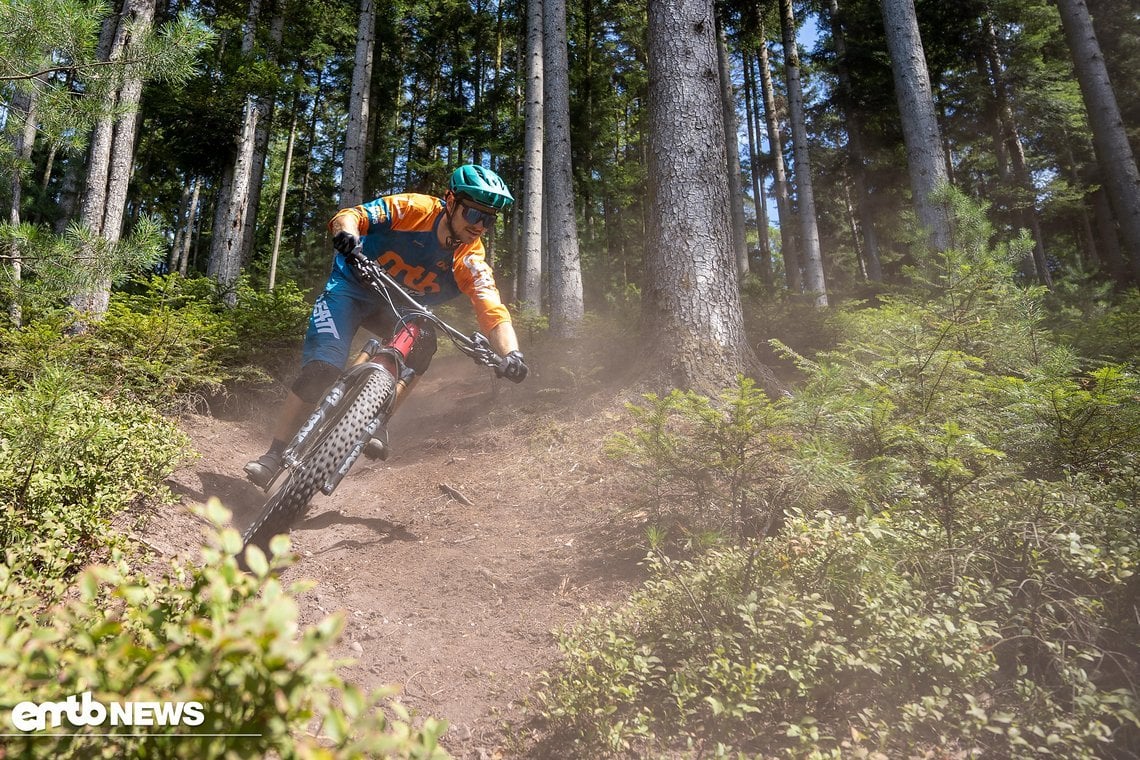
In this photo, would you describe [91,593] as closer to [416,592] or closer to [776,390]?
[416,592]

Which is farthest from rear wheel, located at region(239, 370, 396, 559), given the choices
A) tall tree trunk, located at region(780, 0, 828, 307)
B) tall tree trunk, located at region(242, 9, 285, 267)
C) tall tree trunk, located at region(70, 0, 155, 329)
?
tall tree trunk, located at region(780, 0, 828, 307)

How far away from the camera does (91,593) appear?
36.8 inches

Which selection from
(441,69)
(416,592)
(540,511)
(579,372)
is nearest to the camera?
(416,592)

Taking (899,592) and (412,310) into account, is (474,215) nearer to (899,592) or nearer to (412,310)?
(412,310)

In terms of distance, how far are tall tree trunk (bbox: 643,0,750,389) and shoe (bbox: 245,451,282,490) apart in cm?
318

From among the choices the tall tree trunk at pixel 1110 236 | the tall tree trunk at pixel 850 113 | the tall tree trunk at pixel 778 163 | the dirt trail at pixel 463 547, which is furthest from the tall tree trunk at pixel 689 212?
the tall tree trunk at pixel 1110 236

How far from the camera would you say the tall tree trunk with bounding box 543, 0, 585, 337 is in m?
8.98

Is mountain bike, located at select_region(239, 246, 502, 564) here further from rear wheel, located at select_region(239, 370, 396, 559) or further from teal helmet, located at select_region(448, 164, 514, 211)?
teal helmet, located at select_region(448, 164, 514, 211)

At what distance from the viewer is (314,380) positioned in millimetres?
3875

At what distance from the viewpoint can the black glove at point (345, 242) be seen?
11.8ft

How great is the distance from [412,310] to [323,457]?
4.05 ft

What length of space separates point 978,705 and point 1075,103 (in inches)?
850

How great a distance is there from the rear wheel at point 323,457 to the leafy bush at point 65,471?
0.68m

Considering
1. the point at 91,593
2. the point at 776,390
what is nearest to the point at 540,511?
the point at 776,390
